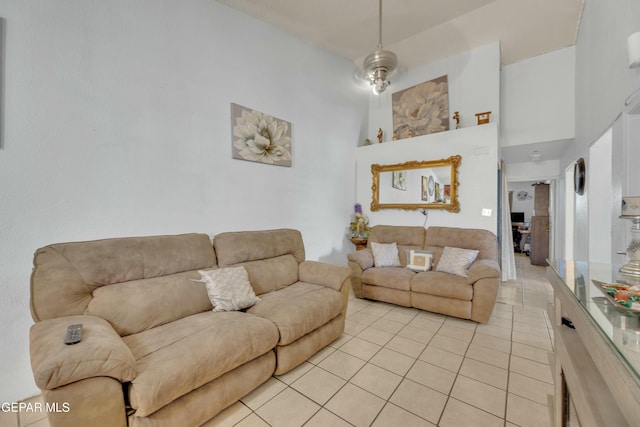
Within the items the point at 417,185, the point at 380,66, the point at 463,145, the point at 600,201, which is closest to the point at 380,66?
the point at 380,66

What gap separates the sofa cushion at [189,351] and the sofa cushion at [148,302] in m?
0.07

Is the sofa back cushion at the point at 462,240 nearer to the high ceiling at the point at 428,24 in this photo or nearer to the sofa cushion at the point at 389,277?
the sofa cushion at the point at 389,277

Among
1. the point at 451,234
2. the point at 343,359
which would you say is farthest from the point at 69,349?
the point at 451,234

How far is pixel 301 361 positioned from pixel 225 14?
337 cm

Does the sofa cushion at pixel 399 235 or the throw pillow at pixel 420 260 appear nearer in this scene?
the throw pillow at pixel 420 260

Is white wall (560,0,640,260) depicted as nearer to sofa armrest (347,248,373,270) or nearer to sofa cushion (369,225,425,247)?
sofa cushion (369,225,425,247)

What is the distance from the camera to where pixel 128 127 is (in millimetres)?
1979

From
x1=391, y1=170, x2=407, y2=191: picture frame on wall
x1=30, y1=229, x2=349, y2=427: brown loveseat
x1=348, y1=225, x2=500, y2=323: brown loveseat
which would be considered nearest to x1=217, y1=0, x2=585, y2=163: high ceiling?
x1=391, y1=170, x2=407, y2=191: picture frame on wall

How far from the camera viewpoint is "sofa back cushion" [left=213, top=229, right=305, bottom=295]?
2.25 metres

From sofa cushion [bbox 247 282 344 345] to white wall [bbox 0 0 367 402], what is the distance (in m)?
0.97

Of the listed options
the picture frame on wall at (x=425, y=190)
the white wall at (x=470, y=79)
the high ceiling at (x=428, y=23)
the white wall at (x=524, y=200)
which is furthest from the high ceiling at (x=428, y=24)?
the white wall at (x=524, y=200)

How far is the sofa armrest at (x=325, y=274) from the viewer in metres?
2.32

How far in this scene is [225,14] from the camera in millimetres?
2600

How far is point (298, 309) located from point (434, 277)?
172cm
